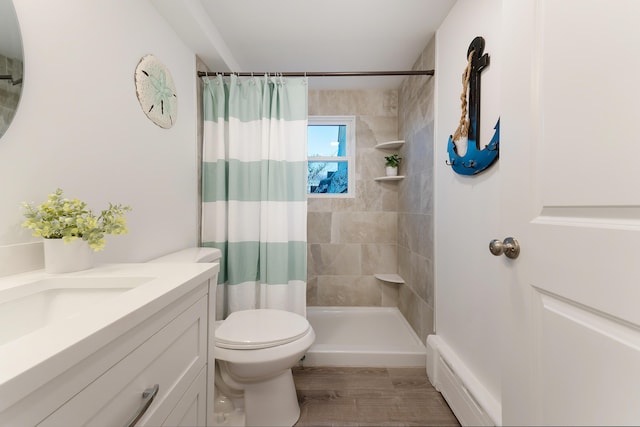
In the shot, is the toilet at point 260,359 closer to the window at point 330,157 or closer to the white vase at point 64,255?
the white vase at point 64,255

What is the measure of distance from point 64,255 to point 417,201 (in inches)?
78.0

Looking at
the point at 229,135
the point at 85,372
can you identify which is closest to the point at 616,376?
the point at 85,372

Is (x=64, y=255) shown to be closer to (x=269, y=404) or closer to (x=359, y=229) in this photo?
(x=269, y=404)

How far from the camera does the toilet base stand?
4.21ft

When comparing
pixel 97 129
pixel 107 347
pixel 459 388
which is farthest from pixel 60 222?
pixel 459 388

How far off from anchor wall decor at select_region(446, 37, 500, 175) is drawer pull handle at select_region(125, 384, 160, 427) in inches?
53.3

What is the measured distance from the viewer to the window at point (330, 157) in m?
2.62

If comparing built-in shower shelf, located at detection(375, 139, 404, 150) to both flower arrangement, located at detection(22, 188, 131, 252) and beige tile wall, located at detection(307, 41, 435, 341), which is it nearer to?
beige tile wall, located at detection(307, 41, 435, 341)

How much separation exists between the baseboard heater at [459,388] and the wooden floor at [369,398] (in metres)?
0.08

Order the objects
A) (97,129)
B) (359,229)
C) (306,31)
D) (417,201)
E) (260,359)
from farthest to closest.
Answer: (359,229) → (417,201) → (306,31) → (260,359) → (97,129)

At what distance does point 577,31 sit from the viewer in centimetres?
55

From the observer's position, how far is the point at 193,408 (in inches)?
29.7

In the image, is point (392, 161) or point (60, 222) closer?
point (60, 222)

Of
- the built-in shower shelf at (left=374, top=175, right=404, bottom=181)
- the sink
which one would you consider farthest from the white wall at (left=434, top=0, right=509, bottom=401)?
the sink
